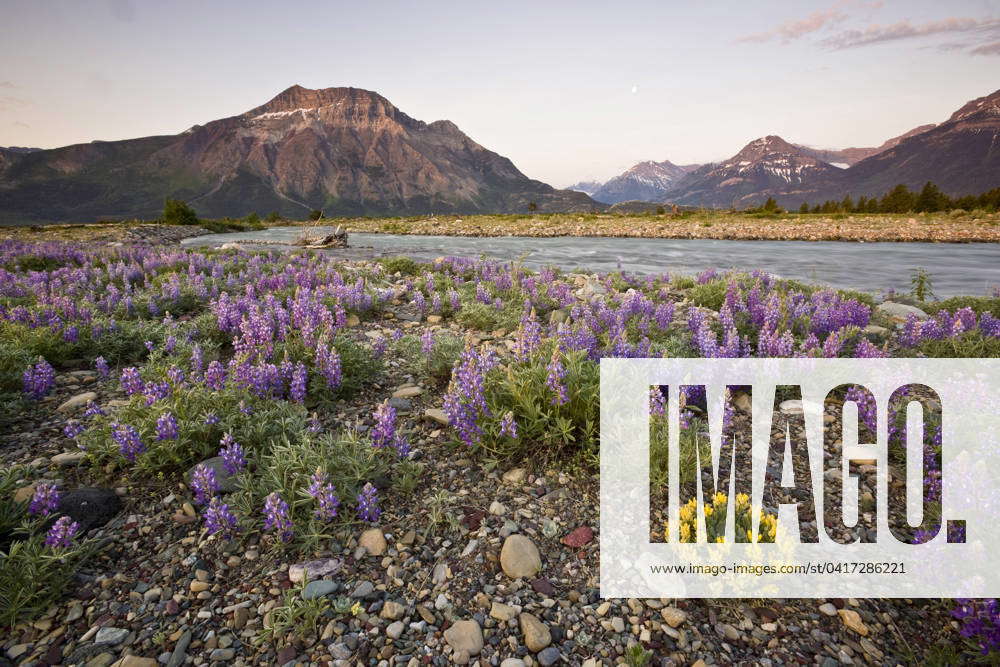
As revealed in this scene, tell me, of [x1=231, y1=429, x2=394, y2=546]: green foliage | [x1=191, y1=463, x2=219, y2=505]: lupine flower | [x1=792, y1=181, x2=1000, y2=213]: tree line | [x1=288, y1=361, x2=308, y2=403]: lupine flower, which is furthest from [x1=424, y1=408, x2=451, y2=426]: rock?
[x1=792, y1=181, x2=1000, y2=213]: tree line

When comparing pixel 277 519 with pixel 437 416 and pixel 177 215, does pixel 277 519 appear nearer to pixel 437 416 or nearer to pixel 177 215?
pixel 437 416

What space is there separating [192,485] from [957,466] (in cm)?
536

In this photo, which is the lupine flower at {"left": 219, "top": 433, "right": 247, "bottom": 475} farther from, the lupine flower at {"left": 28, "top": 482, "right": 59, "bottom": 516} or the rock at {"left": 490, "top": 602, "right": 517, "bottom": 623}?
the rock at {"left": 490, "top": 602, "right": 517, "bottom": 623}

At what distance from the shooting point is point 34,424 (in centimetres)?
428

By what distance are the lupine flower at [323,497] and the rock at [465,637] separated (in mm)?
1109

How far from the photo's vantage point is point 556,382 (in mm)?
3814

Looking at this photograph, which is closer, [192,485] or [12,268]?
[192,485]

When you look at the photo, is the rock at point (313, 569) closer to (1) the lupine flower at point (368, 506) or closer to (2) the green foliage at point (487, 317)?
(1) the lupine flower at point (368, 506)

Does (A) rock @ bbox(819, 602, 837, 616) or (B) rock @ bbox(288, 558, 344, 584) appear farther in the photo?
(B) rock @ bbox(288, 558, 344, 584)

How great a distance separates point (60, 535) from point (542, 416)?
127 inches

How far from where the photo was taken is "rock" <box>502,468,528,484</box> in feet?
11.9

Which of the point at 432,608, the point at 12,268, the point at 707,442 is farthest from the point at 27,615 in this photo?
the point at 12,268

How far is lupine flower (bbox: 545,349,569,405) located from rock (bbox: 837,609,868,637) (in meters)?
2.09

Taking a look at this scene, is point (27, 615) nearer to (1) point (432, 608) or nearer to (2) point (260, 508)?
(2) point (260, 508)
